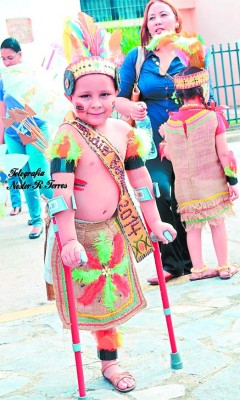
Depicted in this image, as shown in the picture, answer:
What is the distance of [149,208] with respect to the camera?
11.0 feet

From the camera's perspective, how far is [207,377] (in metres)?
3.23

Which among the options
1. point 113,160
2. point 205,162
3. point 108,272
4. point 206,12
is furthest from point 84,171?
point 206,12

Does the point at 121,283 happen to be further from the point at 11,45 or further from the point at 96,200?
the point at 11,45

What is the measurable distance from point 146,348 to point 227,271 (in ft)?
Result: 4.32

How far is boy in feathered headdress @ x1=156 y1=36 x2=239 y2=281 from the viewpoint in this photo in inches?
186

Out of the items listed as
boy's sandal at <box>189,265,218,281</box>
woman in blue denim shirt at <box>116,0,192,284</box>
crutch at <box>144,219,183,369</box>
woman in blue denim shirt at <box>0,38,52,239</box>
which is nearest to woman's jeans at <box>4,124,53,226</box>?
woman in blue denim shirt at <box>0,38,52,239</box>

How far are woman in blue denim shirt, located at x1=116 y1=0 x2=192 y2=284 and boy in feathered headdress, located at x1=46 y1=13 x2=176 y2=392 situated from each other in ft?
4.85

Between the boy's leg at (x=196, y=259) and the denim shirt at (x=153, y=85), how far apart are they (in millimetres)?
763

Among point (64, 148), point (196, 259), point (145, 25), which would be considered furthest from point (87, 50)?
point (196, 259)

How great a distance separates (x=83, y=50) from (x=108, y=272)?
1.00 metres

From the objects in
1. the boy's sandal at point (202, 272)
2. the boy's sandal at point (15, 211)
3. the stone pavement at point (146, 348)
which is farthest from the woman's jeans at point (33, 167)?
the boy's sandal at point (202, 272)

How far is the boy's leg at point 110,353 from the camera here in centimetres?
329

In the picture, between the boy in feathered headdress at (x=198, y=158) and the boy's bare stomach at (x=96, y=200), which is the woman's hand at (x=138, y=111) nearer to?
the boy in feathered headdress at (x=198, y=158)

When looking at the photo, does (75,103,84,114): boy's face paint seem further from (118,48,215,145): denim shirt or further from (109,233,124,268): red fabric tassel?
(118,48,215,145): denim shirt
